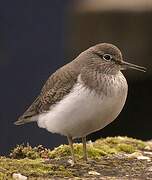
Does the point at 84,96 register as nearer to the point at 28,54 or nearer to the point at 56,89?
the point at 56,89

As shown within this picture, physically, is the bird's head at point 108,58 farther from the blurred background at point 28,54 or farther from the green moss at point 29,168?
the blurred background at point 28,54

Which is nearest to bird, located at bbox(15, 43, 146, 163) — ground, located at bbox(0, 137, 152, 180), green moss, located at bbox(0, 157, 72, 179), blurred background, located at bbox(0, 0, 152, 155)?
ground, located at bbox(0, 137, 152, 180)

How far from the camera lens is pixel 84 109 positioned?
23.7 ft

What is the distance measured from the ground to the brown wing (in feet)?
1.44

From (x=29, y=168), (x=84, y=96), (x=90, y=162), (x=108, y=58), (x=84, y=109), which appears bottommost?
(x=90, y=162)

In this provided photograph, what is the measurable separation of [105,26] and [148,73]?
1.17m

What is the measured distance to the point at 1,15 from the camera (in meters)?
13.1

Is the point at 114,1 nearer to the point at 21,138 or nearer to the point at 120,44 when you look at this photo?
the point at 120,44

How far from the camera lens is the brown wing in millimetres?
7508

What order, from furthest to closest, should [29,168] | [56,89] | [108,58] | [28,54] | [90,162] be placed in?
1. [28,54]
2. [108,58]
3. [56,89]
4. [90,162]
5. [29,168]

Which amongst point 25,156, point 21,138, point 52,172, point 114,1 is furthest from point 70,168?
point 114,1

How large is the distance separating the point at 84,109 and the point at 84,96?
0.13 meters

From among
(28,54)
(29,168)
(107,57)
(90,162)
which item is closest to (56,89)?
(107,57)

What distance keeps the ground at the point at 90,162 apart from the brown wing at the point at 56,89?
0.44 meters
